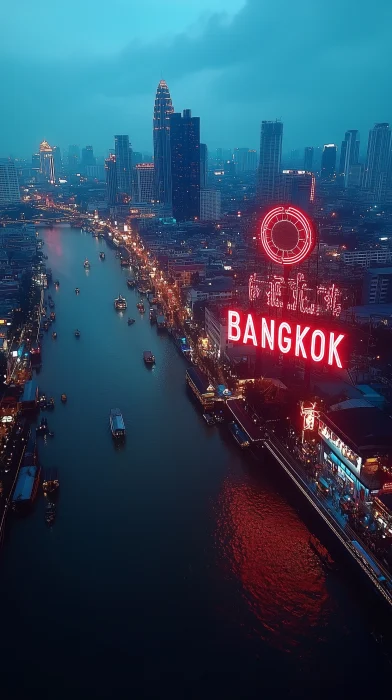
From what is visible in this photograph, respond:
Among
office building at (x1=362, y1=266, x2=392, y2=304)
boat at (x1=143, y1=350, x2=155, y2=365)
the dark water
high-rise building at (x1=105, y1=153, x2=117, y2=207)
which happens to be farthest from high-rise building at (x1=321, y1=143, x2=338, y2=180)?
the dark water

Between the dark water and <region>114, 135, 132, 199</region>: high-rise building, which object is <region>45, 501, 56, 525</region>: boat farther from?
<region>114, 135, 132, 199</region>: high-rise building

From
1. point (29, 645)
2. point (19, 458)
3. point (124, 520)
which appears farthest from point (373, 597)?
point (19, 458)

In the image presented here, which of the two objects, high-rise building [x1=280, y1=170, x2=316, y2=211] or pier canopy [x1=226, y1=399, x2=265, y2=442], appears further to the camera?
high-rise building [x1=280, y1=170, x2=316, y2=211]

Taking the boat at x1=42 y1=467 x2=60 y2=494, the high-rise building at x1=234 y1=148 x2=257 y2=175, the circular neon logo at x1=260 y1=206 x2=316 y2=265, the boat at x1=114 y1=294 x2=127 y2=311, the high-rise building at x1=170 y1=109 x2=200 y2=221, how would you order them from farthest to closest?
the high-rise building at x1=234 y1=148 x2=257 y2=175 < the high-rise building at x1=170 y1=109 x2=200 y2=221 < the boat at x1=114 y1=294 x2=127 y2=311 < the circular neon logo at x1=260 y1=206 x2=316 y2=265 < the boat at x1=42 y1=467 x2=60 y2=494

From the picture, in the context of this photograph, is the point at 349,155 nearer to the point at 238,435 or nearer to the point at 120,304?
the point at 120,304

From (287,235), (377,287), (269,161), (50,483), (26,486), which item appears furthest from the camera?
(269,161)

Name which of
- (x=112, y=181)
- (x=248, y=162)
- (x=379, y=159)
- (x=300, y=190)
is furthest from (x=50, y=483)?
(x=248, y=162)

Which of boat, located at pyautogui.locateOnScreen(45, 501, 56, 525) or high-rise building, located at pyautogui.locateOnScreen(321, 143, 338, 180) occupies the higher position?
high-rise building, located at pyautogui.locateOnScreen(321, 143, 338, 180)
